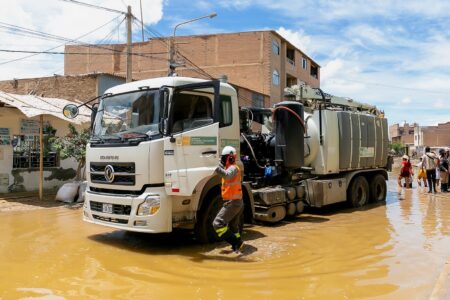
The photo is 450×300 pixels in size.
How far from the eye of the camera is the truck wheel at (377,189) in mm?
13203

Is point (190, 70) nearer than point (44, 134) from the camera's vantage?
No

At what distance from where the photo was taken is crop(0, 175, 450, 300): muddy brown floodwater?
516 centimetres

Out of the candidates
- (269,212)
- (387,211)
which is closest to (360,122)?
(387,211)

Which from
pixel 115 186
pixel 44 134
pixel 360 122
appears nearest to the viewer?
pixel 115 186

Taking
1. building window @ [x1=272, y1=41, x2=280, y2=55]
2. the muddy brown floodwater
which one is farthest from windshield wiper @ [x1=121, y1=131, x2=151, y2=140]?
building window @ [x1=272, y1=41, x2=280, y2=55]

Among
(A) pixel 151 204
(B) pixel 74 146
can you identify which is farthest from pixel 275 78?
(A) pixel 151 204

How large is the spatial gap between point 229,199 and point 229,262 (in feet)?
3.11

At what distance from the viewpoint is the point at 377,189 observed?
1345 cm

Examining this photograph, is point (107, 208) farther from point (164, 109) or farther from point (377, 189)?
point (377, 189)

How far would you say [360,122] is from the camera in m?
12.3

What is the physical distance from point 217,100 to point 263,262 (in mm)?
2606

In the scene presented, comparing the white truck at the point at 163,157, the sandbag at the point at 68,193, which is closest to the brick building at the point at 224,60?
the sandbag at the point at 68,193

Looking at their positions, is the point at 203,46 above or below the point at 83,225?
above

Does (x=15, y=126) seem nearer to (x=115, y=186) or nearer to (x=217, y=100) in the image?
(x=115, y=186)
